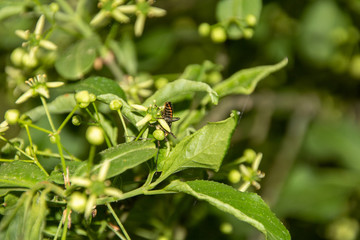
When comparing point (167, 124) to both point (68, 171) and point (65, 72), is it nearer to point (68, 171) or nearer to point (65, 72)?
point (68, 171)

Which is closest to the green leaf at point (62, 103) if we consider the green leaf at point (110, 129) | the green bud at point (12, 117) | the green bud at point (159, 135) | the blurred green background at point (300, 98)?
the green leaf at point (110, 129)

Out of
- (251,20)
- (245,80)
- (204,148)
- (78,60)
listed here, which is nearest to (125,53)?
(78,60)

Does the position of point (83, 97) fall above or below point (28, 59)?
above

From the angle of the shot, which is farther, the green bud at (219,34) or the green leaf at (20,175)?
the green bud at (219,34)

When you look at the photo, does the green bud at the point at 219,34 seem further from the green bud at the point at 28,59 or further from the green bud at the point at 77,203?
the green bud at the point at 77,203

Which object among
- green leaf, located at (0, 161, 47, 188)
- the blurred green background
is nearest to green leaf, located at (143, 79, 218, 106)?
green leaf, located at (0, 161, 47, 188)

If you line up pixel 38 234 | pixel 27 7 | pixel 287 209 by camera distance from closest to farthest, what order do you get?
pixel 38 234
pixel 27 7
pixel 287 209

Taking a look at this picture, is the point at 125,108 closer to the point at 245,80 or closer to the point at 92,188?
the point at 92,188

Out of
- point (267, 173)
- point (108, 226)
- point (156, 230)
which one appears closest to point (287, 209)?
point (267, 173)
